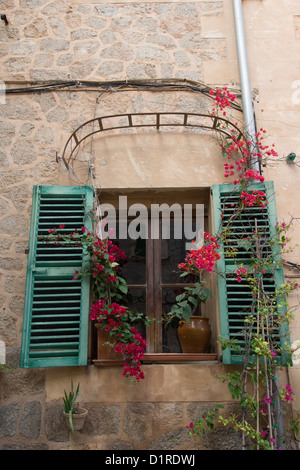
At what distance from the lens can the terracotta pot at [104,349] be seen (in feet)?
10.4

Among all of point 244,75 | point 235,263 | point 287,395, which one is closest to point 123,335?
point 235,263

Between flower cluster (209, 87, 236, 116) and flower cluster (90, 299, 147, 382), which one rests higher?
flower cluster (209, 87, 236, 116)

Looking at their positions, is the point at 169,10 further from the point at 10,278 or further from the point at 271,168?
the point at 10,278

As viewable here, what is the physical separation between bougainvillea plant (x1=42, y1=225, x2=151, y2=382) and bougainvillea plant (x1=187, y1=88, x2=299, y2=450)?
1.88 ft

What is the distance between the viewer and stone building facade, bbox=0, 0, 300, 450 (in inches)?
121

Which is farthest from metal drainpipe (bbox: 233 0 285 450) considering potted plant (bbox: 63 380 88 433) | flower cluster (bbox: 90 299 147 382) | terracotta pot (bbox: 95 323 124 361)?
potted plant (bbox: 63 380 88 433)

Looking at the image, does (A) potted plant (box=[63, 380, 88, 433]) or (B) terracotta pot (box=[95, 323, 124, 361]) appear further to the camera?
(B) terracotta pot (box=[95, 323, 124, 361])

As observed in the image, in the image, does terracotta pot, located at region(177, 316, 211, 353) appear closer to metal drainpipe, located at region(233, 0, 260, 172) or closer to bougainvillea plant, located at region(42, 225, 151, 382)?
bougainvillea plant, located at region(42, 225, 151, 382)

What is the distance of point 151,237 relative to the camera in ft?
12.5

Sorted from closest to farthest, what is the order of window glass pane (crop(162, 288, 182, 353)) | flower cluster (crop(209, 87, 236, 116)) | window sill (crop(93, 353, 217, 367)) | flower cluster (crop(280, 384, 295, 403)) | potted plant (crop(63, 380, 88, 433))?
flower cluster (crop(280, 384, 295, 403))
potted plant (crop(63, 380, 88, 433))
window sill (crop(93, 353, 217, 367))
window glass pane (crop(162, 288, 182, 353))
flower cluster (crop(209, 87, 236, 116))

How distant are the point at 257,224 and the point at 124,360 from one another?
1423 mm

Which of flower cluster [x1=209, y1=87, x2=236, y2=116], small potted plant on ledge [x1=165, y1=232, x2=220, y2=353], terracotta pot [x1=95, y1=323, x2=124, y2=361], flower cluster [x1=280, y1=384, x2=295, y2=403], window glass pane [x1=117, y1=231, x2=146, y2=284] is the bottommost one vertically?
flower cluster [x1=280, y1=384, x2=295, y2=403]

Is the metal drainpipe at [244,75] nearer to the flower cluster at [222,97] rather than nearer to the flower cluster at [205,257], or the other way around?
the flower cluster at [222,97]

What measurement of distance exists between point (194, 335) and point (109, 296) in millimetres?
684
